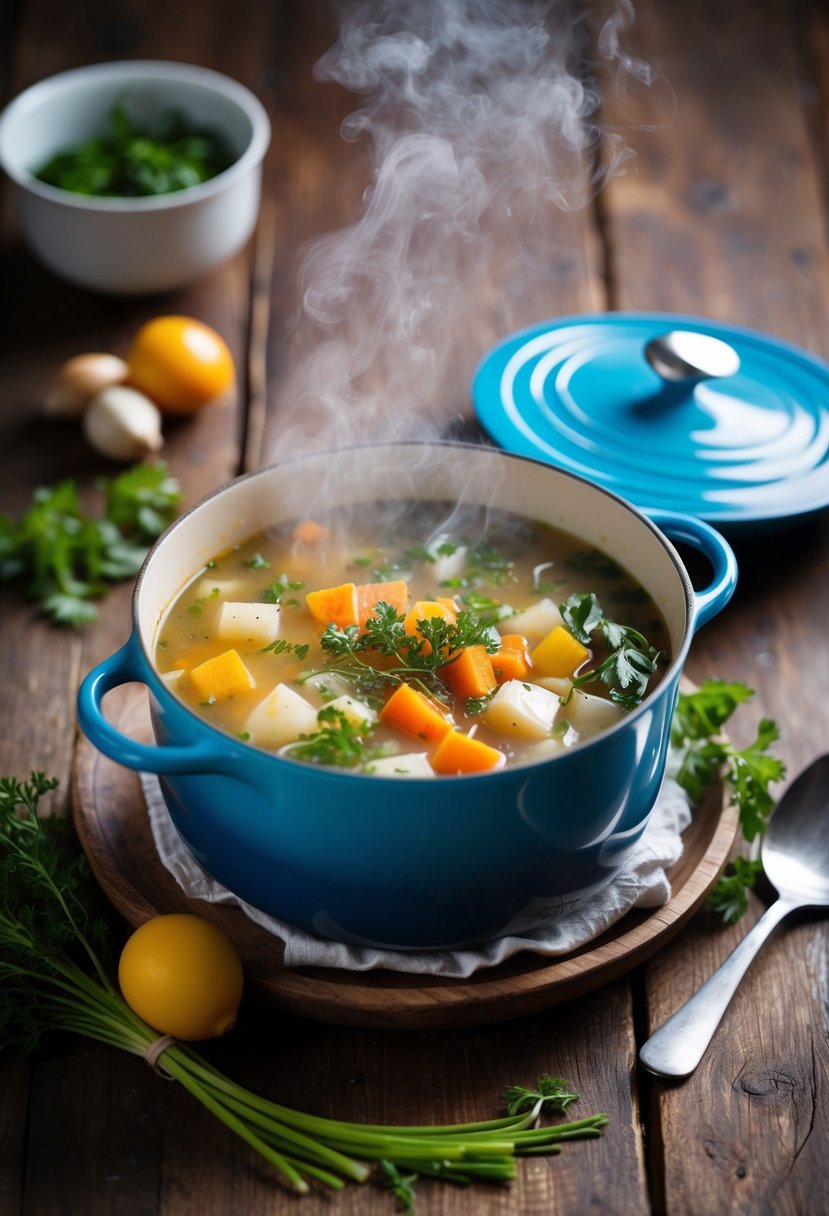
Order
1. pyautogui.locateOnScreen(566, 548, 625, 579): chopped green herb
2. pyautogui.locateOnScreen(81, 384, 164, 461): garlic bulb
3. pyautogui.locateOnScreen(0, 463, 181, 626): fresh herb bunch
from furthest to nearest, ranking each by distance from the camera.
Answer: pyautogui.locateOnScreen(81, 384, 164, 461): garlic bulb < pyautogui.locateOnScreen(0, 463, 181, 626): fresh herb bunch < pyautogui.locateOnScreen(566, 548, 625, 579): chopped green herb

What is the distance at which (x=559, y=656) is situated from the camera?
2393 mm

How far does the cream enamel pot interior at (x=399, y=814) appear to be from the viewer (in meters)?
1.92

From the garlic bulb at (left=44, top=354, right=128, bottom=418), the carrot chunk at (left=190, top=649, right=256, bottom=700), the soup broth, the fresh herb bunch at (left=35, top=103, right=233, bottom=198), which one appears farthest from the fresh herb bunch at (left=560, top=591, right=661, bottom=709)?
the fresh herb bunch at (left=35, top=103, right=233, bottom=198)

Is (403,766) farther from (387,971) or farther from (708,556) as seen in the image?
(708,556)

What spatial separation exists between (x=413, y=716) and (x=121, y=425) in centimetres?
158

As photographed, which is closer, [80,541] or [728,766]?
[728,766]

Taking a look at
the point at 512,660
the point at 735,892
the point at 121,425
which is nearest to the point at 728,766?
the point at 735,892

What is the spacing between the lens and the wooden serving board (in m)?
2.09

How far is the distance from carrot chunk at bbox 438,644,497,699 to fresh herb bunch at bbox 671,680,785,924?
46 cm

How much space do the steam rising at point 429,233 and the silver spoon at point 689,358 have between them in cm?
60

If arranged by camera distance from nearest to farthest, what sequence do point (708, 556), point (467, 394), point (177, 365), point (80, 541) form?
point (708, 556) < point (80, 541) < point (177, 365) < point (467, 394)

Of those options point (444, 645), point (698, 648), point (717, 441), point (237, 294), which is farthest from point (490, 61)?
point (444, 645)

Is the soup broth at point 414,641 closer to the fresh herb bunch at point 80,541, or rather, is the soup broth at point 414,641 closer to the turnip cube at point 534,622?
the turnip cube at point 534,622

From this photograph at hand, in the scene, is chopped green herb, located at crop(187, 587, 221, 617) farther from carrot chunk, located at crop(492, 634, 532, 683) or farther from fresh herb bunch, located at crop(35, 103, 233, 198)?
fresh herb bunch, located at crop(35, 103, 233, 198)
